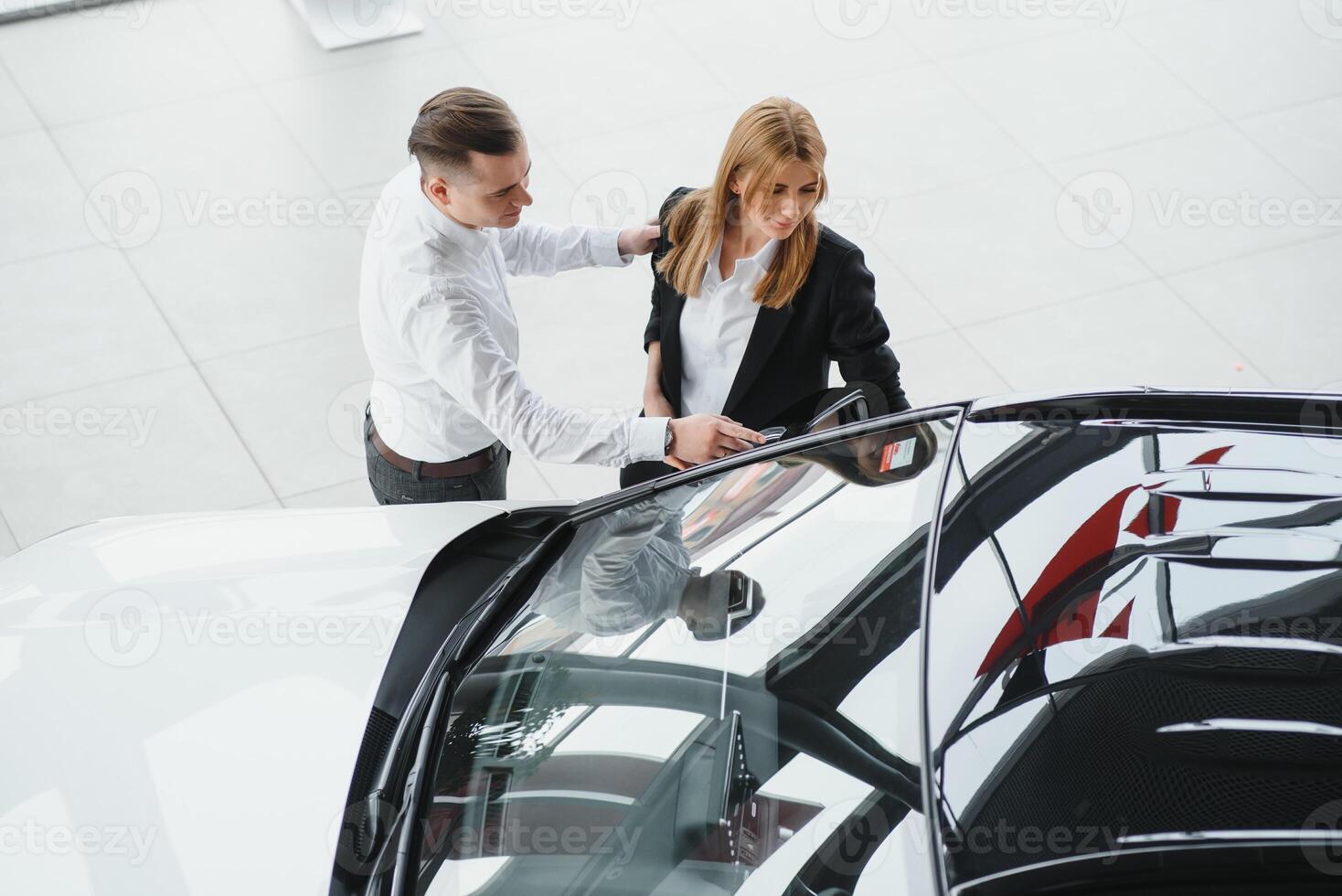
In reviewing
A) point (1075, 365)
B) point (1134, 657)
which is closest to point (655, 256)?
point (1134, 657)

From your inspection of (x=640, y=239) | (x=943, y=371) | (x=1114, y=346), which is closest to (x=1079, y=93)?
(x=1114, y=346)

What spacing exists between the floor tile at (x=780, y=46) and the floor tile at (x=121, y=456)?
8.05 feet

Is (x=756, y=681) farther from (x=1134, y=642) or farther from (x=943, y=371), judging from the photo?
(x=943, y=371)

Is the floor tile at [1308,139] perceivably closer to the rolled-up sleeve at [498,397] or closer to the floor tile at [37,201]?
the rolled-up sleeve at [498,397]

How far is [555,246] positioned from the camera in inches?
106

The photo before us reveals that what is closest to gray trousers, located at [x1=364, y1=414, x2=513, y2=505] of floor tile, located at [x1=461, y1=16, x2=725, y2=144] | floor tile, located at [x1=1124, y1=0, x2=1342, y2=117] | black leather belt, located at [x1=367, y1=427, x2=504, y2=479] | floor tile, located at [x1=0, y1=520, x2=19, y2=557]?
black leather belt, located at [x1=367, y1=427, x2=504, y2=479]

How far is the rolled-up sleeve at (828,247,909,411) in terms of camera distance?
2.36m

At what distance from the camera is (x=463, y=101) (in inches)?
86.4

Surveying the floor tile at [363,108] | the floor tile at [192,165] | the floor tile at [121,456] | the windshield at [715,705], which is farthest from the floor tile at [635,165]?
the windshield at [715,705]

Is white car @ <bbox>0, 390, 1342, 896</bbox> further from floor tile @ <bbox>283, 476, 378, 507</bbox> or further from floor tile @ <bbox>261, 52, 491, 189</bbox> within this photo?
floor tile @ <bbox>261, 52, 491, 189</bbox>

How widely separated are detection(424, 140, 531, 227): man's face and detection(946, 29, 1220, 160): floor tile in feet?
9.90

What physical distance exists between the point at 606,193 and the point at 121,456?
76.0 inches

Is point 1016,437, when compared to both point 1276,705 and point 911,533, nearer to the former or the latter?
point 911,533

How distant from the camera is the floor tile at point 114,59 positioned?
191 inches
